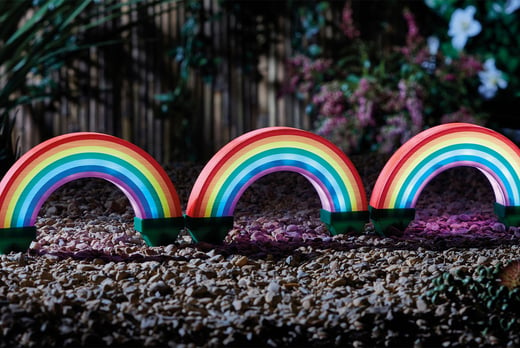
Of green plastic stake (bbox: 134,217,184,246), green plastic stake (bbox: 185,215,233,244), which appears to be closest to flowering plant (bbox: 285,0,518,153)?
green plastic stake (bbox: 185,215,233,244)

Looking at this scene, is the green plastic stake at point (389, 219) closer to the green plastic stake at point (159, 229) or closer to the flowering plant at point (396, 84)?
the green plastic stake at point (159, 229)

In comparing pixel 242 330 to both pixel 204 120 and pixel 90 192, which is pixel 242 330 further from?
pixel 204 120

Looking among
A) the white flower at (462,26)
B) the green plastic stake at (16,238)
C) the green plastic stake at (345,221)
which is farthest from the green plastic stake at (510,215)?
the white flower at (462,26)

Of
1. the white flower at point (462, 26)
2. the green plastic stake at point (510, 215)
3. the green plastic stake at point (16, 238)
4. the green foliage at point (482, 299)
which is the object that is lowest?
the green foliage at point (482, 299)

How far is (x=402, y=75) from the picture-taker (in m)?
6.16

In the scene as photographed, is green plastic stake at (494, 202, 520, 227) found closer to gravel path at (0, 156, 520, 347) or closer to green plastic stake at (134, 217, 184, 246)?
gravel path at (0, 156, 520, 347)

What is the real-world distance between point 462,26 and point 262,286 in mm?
4825

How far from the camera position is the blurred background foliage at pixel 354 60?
6066 millimetres

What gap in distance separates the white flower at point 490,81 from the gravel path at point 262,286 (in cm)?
297

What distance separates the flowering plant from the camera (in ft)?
19.6

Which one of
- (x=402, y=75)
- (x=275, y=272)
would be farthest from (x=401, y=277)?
(x=402, y=75)

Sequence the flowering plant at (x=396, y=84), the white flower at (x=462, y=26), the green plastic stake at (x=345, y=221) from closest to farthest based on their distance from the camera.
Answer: the green plastic stake at (x=345, y=221)
the flowering plant at (x=396, y=84)
the white flower at (x=462, y=26)

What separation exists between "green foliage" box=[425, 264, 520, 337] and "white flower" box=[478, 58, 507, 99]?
170 inches

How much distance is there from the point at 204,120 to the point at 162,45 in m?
0.86
